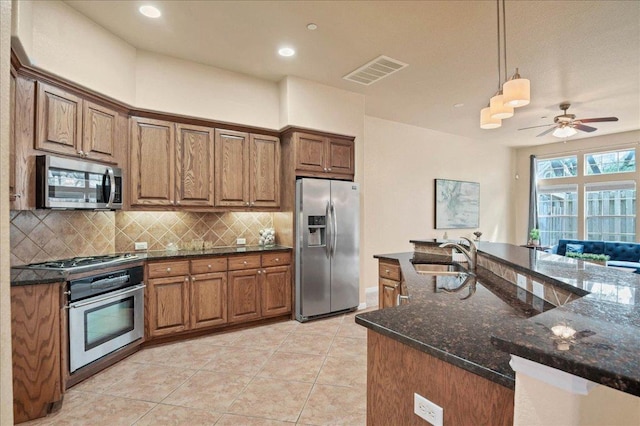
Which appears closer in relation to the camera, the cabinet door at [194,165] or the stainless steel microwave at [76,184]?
the stainless steel microwave at [76,184]

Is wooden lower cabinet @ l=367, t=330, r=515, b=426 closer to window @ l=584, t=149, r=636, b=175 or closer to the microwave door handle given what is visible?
the microwave door handle

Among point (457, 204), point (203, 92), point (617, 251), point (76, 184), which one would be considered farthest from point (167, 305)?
point (617, 251)

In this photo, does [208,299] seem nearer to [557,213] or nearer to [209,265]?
[209,265]

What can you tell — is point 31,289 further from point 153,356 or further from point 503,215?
point 503,215

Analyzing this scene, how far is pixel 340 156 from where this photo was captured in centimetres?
433

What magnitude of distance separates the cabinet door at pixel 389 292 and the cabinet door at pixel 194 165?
84.8 inches

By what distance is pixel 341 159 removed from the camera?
14.2 ft

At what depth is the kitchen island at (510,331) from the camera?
2.04 feet

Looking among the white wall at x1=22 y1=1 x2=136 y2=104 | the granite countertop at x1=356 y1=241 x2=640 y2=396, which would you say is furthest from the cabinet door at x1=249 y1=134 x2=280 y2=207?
the granite countertop at x1=356 y1=241 x2=640 y2=396

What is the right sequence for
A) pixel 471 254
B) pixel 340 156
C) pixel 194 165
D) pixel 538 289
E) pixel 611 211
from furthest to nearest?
pixel 611 211 → pixel 340 156 → pixel 194 165 → pixel 471 254 → pixel 538 289

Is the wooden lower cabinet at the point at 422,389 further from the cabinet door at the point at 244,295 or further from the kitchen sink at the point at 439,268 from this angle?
the cabinet door at the point at 244,295

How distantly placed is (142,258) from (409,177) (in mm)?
4707

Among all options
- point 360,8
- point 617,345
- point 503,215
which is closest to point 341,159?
point 360,8

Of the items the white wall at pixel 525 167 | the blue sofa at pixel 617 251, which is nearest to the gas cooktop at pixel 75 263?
the blue sofa at pixel 617 251
